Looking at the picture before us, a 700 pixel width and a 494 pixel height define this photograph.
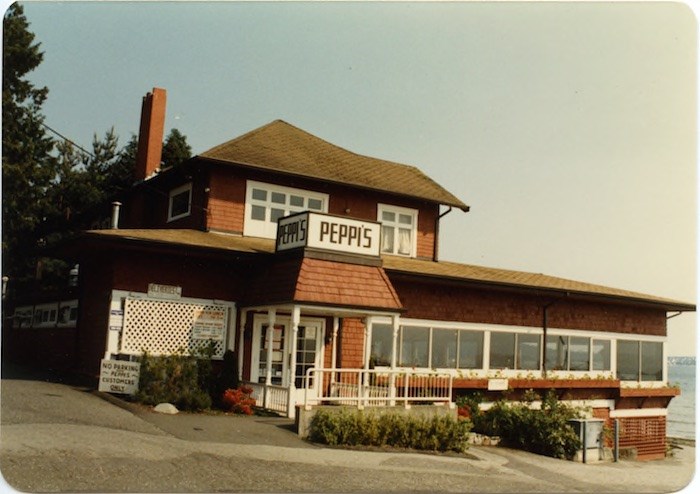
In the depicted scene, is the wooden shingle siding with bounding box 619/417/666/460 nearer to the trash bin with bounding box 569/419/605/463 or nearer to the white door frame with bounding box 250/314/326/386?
the trash bin with bounding box 569/419/605/463

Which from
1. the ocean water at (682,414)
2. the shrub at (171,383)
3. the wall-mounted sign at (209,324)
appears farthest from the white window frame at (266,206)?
the ocean water at (682,414)

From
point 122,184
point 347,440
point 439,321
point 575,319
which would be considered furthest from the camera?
point 122,184

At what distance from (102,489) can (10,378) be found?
9.45m

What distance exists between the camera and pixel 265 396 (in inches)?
679

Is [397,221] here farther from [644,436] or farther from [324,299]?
[644,436]

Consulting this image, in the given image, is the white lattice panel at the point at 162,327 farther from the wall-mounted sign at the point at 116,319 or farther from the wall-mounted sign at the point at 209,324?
the wall-mounted sign at the point at 116,319

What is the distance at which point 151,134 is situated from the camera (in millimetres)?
26953

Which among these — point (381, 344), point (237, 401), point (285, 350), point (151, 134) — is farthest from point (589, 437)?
point (151, 134)

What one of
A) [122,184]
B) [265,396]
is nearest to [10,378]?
[265,396]

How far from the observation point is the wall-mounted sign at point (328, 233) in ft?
56.5

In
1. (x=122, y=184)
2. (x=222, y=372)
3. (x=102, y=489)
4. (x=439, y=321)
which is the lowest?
(x=102, y=489)

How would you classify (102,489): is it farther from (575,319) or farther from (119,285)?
(575,319)

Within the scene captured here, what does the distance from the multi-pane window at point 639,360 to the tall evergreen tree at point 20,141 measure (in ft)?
73.7

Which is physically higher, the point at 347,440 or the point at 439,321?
the point at 439,321
